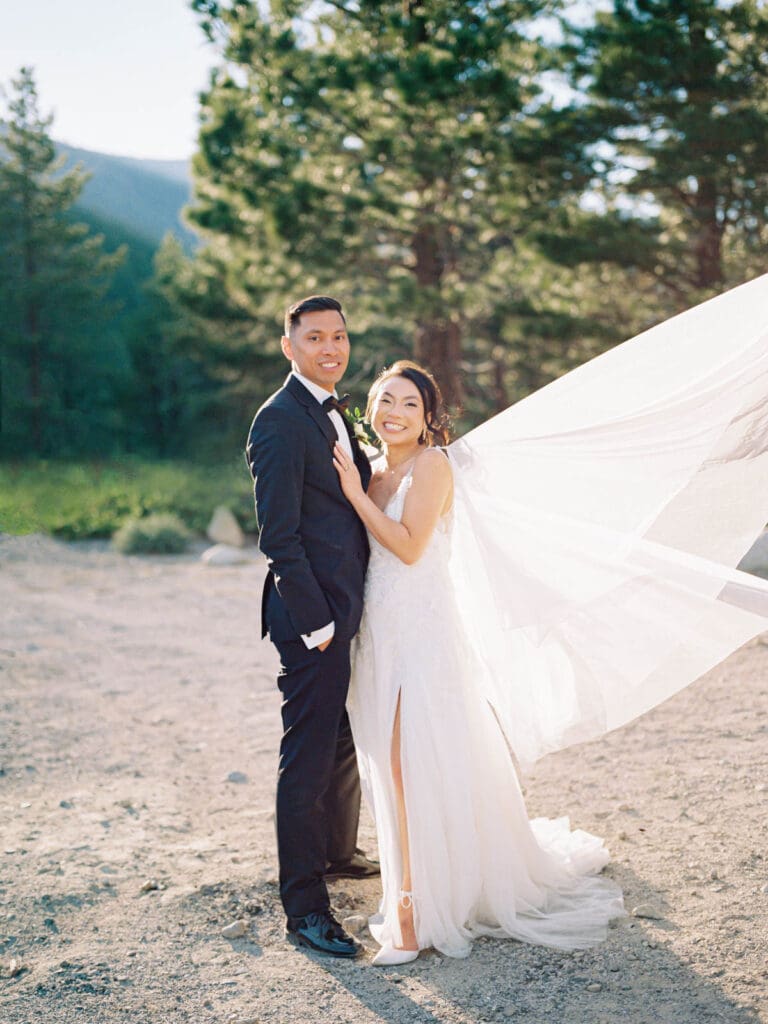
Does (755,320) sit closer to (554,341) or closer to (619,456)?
(619,456)

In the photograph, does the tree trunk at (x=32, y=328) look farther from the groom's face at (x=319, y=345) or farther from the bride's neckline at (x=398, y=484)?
the bride's neckline at (x=398, y=484)

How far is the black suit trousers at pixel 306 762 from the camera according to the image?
3477mm

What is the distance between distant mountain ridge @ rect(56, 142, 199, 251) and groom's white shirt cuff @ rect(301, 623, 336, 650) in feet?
189

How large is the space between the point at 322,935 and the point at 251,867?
32.8 inches

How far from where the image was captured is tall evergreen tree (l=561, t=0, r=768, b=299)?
12453 mm

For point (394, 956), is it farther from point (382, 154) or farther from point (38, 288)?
point (38, 288)

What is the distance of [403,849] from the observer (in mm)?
3471

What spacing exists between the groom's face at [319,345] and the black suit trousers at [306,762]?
0.99 m

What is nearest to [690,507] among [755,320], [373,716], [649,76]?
[755,320]

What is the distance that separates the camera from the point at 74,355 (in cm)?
3123

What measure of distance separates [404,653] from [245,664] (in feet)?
15.8

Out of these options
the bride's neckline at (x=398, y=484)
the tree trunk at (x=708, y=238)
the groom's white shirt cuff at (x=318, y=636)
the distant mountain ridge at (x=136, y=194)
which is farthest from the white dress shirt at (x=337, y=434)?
the distant mountain ridge at (x=136, y=194)

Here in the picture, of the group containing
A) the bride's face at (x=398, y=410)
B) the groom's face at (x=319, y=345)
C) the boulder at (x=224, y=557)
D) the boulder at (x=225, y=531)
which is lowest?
the boulder at (x=224, y=557)

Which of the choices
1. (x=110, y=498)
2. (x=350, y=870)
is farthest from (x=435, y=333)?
(x=350, y=870)
